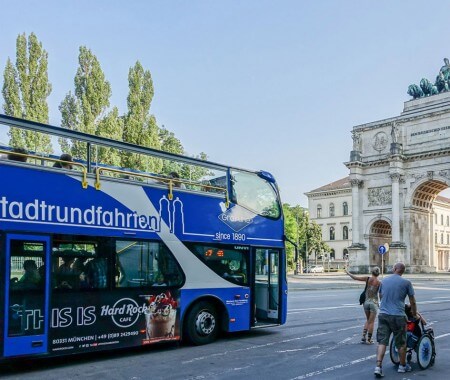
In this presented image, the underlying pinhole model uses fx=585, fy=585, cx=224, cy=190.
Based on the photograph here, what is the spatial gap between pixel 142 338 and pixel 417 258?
5748 cm

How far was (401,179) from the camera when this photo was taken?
6369 cm

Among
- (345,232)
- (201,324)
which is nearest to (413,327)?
(201,324)

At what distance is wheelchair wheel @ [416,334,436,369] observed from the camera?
924cm

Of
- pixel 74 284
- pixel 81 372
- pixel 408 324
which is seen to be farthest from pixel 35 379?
pixel 408 324

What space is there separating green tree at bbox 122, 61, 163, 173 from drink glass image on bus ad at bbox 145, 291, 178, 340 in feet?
108

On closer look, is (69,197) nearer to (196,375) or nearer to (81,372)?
(81,372)

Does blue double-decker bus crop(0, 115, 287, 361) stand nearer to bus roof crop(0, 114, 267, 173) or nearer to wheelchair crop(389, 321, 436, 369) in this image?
bus roof crop(0, 114, 267, 173)

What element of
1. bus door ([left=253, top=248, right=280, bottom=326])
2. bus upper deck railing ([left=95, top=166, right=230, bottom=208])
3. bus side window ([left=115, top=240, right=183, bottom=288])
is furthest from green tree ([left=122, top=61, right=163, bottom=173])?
bus side window ([left=115, top=240, right=183, bottom=288])

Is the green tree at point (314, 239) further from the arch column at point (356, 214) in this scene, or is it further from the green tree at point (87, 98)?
the green tree at point (87, 98)

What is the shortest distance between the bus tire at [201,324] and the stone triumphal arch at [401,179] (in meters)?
52.7

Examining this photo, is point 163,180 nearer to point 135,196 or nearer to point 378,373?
point 135,196

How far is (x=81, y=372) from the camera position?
897cm

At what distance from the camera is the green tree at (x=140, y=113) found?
4425cm

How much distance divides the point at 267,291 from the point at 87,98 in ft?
107
